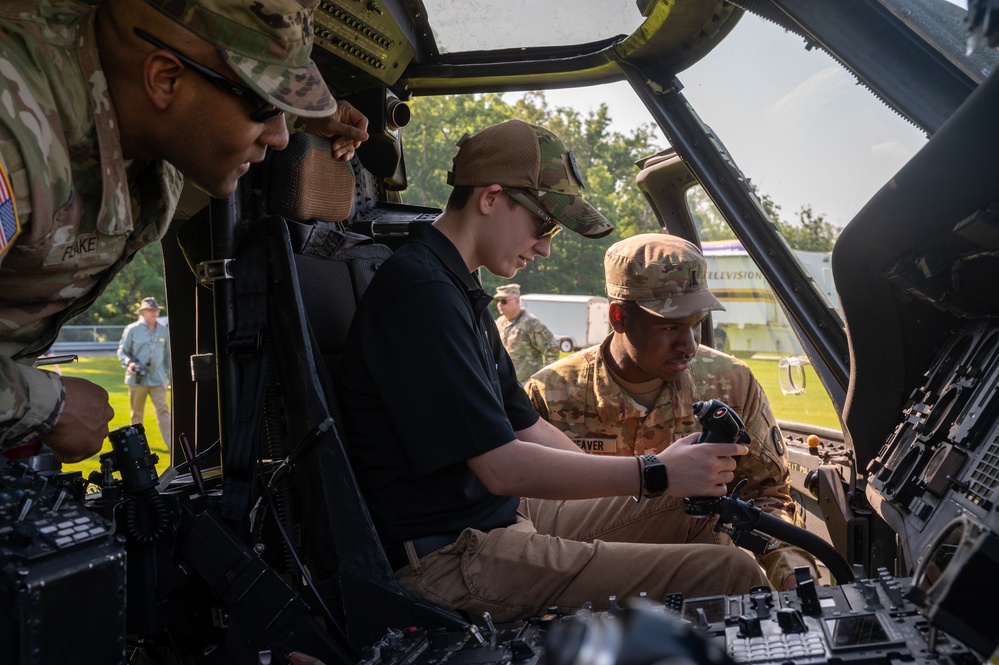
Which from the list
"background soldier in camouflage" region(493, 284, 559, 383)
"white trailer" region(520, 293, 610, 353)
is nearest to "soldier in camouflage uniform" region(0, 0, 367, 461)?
"background soldier in camouflage" region(493, 284, 559, 383)

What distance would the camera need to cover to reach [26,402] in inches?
55.9

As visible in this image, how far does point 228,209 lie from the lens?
2035mm

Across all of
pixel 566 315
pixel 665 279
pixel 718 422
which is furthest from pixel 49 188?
pixel 566 315

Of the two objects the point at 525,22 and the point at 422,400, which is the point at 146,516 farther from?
the point at 525,22

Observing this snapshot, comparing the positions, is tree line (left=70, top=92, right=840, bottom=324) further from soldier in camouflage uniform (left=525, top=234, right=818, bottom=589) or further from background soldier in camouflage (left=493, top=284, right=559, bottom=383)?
soldier in camouflage uniform (left=525, top=234, right=818, bottom=589)

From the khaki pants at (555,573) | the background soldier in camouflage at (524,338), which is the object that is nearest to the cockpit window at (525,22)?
the khaki pants at (555,573)

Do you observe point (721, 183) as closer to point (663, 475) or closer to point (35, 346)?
point (663, 475)

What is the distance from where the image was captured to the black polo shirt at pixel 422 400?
1.68 m

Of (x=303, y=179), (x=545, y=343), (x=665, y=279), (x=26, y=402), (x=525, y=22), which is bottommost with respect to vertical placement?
(x=545, y=343)

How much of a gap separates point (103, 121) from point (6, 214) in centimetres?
37

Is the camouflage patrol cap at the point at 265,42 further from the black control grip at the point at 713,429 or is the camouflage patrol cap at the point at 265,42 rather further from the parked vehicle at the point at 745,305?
the parked vehicle at the point at 745,305

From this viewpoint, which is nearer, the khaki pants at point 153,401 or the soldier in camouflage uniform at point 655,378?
the soldier in camouflage uniform at point 655,378

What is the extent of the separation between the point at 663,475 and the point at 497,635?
0.46 meters

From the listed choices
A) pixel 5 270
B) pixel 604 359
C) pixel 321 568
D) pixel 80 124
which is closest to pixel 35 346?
pixel 5 270
